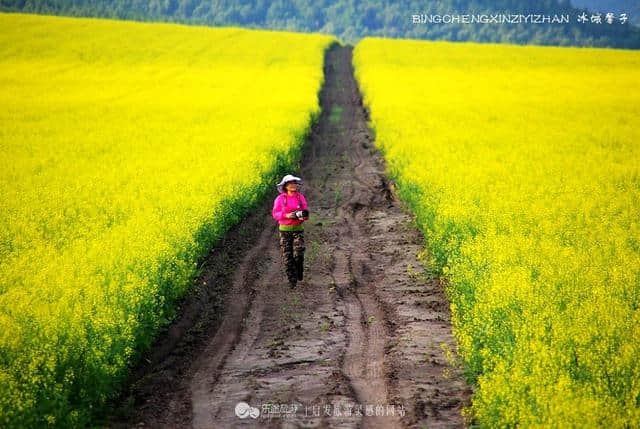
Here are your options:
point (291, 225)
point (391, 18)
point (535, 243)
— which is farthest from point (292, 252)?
point (391, 18)

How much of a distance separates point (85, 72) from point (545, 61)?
3734 centimetres

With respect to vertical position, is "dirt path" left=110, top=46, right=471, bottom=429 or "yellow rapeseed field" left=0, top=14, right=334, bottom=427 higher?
"yellow rapeseed field" left=0, top=14, right=334, bottom=427

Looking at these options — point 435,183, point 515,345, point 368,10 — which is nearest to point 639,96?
point 435,183

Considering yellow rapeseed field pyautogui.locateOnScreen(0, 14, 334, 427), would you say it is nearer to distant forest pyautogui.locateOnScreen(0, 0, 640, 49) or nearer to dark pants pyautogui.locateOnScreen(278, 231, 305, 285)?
dark pants pyautogui.locateOnScreen(278, 231, 305, 285)

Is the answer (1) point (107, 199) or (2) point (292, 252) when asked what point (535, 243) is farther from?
(1) point (107, 199)

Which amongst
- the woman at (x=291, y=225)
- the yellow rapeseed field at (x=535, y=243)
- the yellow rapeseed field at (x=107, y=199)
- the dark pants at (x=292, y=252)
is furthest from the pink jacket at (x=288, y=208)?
the yellow rapeseed field at (x=535, y=243)

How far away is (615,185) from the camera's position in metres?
15.1

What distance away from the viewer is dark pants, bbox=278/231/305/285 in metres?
10.9

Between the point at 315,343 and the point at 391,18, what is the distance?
170074 millimetres

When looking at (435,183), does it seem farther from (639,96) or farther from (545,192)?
(639,96)

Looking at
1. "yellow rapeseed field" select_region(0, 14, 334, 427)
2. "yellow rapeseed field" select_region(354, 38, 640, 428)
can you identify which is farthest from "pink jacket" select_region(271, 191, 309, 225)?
"yellow rapeseed field" select_region(354, 38, 640, 428)

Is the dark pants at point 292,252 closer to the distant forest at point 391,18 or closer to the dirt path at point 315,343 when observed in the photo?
the dirt path at point 315,343

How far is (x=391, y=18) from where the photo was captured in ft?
558

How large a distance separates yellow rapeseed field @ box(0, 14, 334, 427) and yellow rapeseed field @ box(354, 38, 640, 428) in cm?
377
